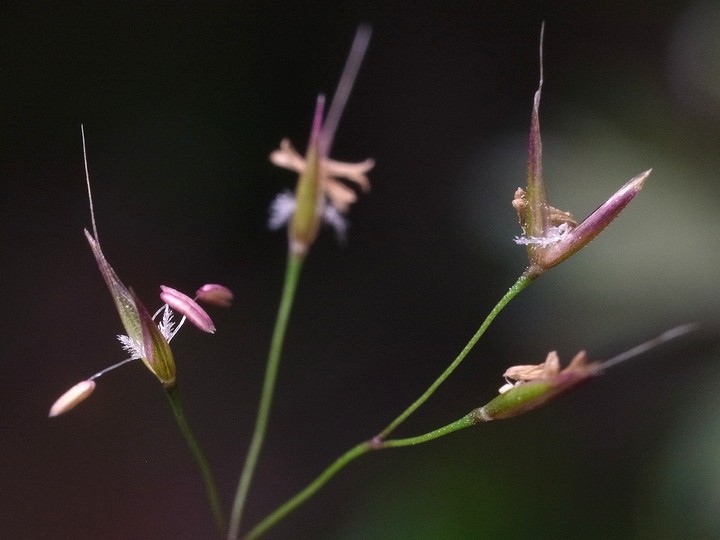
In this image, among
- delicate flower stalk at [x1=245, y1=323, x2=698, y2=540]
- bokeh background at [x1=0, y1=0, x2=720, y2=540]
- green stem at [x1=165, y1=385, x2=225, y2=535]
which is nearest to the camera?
delicate flower stalk at [x1=245, y1=323, x2=698, y2=540]

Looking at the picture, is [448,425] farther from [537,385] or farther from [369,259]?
[369,259]

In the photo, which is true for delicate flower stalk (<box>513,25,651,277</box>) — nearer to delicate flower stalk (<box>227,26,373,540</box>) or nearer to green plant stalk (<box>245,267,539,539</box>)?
A: green plant stalk (<box>245,267,539,539</box>)

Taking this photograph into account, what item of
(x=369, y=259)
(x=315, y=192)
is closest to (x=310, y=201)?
(x=315, y=192)

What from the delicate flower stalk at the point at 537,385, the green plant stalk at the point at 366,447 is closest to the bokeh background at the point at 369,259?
the green plant stalk at the point at 366,447

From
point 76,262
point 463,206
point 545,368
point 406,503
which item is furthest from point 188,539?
point 545,368

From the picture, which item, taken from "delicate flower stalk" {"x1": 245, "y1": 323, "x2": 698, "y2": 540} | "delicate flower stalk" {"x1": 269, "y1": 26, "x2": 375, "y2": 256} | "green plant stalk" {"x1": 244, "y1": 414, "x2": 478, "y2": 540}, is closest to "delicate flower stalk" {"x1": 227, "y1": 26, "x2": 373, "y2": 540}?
"delicate flower stalk" {"x1": 269, "y1": 26, "x2": 375, "y2": 256}

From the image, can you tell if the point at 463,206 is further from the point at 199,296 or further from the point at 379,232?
the point at 199,296
